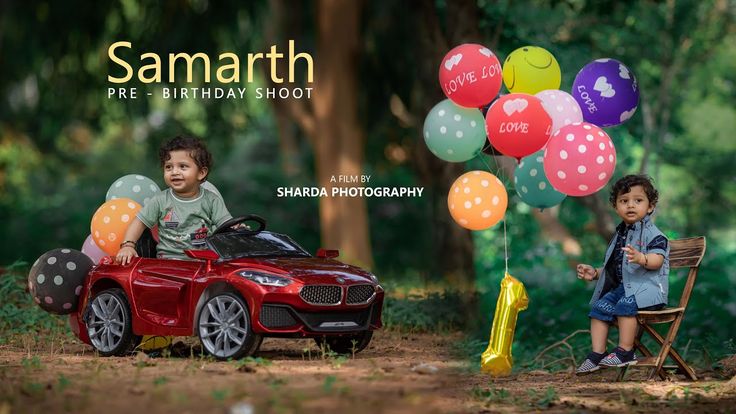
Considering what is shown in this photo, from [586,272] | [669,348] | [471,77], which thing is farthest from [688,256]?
[471,77]

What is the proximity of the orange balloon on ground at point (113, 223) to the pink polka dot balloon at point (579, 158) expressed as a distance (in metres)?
3.20

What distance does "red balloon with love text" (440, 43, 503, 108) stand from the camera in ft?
29.8

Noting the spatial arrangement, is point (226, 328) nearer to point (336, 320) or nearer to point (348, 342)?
point (336, 320)

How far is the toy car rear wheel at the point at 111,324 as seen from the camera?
26.8 ft

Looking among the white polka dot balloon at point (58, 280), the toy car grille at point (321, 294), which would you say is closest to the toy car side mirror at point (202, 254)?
the toy car grille at point (321, 294)

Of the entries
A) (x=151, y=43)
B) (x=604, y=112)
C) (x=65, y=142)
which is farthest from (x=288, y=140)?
(x=604, y=112)

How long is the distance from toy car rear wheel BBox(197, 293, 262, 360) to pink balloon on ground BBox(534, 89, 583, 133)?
9.88 feet

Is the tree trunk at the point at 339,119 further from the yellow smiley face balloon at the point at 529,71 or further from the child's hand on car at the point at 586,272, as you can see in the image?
the child's hand on car at the point at 586,272

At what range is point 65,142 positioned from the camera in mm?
29781

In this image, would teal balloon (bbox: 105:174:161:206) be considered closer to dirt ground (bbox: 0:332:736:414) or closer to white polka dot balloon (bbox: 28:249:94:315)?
white polka dot balloon (bbox: 28:249:94:315)

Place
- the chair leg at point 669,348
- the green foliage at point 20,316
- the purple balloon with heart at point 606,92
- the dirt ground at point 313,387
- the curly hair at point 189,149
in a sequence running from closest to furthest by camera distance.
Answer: the dirt ground at point 313,387 → the chair leg at point 669,348 → the curly hair at point 189,149 → the purple balloon with heart at point 606,92 → the green foliage at point 20,316

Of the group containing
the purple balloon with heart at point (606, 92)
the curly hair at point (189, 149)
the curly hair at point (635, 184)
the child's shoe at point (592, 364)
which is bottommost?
the child's shoe at point (592, 364)

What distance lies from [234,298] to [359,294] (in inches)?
33.8

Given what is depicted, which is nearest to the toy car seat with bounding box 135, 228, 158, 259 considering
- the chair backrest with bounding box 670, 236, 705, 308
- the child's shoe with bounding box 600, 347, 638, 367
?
the child's shoe with bounding box 600, 347, 638, 367
